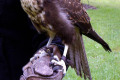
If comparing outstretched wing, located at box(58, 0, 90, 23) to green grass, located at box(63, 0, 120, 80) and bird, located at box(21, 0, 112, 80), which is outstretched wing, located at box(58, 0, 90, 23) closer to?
bird, located at box(21, 0, 112, 80)

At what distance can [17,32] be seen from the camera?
7.03 feet

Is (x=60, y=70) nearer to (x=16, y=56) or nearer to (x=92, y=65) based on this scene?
(x=16, y=56)

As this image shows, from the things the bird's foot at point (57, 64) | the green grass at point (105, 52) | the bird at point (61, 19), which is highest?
the bird at point (61, 19)

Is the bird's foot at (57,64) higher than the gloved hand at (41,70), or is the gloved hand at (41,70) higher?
the gloved hand at (41,70)

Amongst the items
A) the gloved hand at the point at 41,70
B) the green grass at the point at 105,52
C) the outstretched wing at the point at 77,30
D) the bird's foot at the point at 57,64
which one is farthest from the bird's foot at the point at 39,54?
the green grass at the point at 105,52

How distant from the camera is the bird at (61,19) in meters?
1.94

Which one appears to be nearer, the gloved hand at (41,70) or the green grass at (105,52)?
the gloved hand at (41,70)

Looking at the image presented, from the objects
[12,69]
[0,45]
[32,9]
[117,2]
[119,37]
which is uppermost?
[32,9]

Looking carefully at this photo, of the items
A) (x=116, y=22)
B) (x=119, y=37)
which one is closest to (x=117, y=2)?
(x=116, y=22)

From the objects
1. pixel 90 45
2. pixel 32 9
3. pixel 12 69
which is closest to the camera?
pixel 32 9

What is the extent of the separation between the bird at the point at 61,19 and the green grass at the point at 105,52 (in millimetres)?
2328

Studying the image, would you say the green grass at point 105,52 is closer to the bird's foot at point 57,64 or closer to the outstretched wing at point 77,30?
the outstretched wing at point 77,30

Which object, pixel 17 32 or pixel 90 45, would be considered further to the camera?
pixel 90 45

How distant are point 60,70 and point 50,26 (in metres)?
0.44
